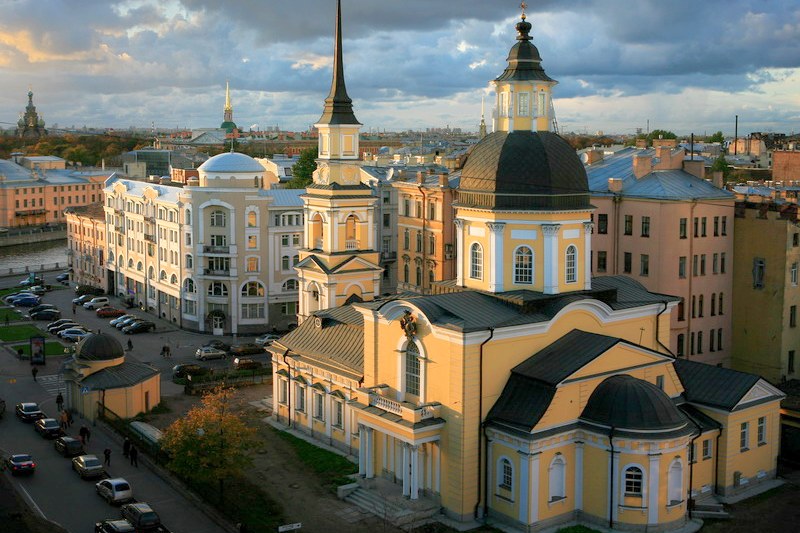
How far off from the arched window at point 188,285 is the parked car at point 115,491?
2905 cm

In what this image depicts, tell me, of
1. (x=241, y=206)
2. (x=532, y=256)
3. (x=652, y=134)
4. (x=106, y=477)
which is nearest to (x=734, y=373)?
(x=532, y=256)

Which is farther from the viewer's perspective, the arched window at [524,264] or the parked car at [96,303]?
the parked car at [96,303]

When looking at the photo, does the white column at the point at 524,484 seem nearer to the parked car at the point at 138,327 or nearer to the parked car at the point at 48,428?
the parked car at the point at 48,428

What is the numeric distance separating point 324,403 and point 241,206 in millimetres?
23818

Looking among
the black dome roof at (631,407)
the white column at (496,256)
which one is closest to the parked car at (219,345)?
the white column at (496,256)

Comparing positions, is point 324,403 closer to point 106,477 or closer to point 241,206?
point 106,477

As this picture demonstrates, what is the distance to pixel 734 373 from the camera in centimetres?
3328

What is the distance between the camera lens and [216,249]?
58.4 metres

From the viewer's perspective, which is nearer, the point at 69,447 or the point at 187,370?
the point at 69,447

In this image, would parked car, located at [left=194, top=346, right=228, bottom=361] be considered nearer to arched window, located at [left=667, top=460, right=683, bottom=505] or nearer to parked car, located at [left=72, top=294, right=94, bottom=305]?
parked car, located at [left=72, top=294, right=94, bottom=305]

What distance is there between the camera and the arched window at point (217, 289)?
58875mm

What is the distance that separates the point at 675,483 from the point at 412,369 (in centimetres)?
894

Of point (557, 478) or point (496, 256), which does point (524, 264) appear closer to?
point (496, 256)

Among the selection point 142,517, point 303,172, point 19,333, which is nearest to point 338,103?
point 142,517
